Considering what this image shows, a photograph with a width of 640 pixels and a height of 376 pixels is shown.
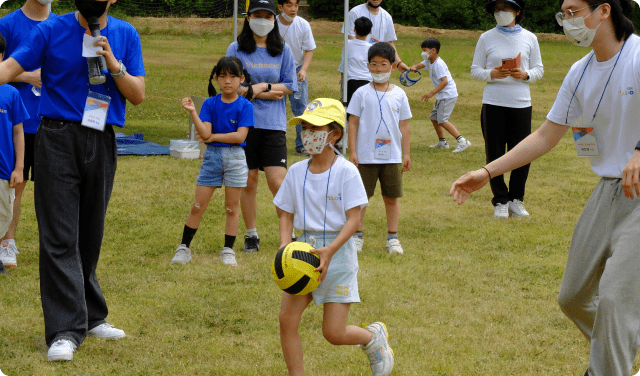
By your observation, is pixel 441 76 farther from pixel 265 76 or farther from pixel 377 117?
pixel 265 76

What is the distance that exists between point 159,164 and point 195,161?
62 centimetres

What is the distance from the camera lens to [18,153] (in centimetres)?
562

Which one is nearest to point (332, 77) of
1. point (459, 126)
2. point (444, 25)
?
point (459, 126)

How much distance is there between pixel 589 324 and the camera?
3.75 m

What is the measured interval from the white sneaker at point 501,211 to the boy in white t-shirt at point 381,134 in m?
1.97

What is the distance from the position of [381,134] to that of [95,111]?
3.07 meters

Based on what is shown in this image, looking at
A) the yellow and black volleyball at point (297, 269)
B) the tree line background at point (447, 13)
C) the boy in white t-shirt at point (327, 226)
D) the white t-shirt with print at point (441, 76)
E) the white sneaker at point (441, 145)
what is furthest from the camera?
the tree line background at point (447, 13)

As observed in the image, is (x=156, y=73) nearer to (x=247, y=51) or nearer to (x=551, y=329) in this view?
(x=247, y=51)

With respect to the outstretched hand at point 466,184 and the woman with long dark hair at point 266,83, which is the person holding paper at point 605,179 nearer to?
the outstretched hand at point 466,184

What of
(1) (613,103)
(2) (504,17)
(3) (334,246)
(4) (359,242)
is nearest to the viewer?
(1) (613,103)

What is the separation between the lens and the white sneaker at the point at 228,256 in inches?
246

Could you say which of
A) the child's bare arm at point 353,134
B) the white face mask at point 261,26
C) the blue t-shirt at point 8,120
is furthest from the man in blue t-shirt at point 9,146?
the child's bare arm at point 353,134

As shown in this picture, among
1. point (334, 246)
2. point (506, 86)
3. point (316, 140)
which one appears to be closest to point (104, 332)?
point (334, 246)

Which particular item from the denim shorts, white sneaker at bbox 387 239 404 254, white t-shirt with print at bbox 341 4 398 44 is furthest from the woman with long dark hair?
white t-shirt with print at bbox 341 4 398 44
